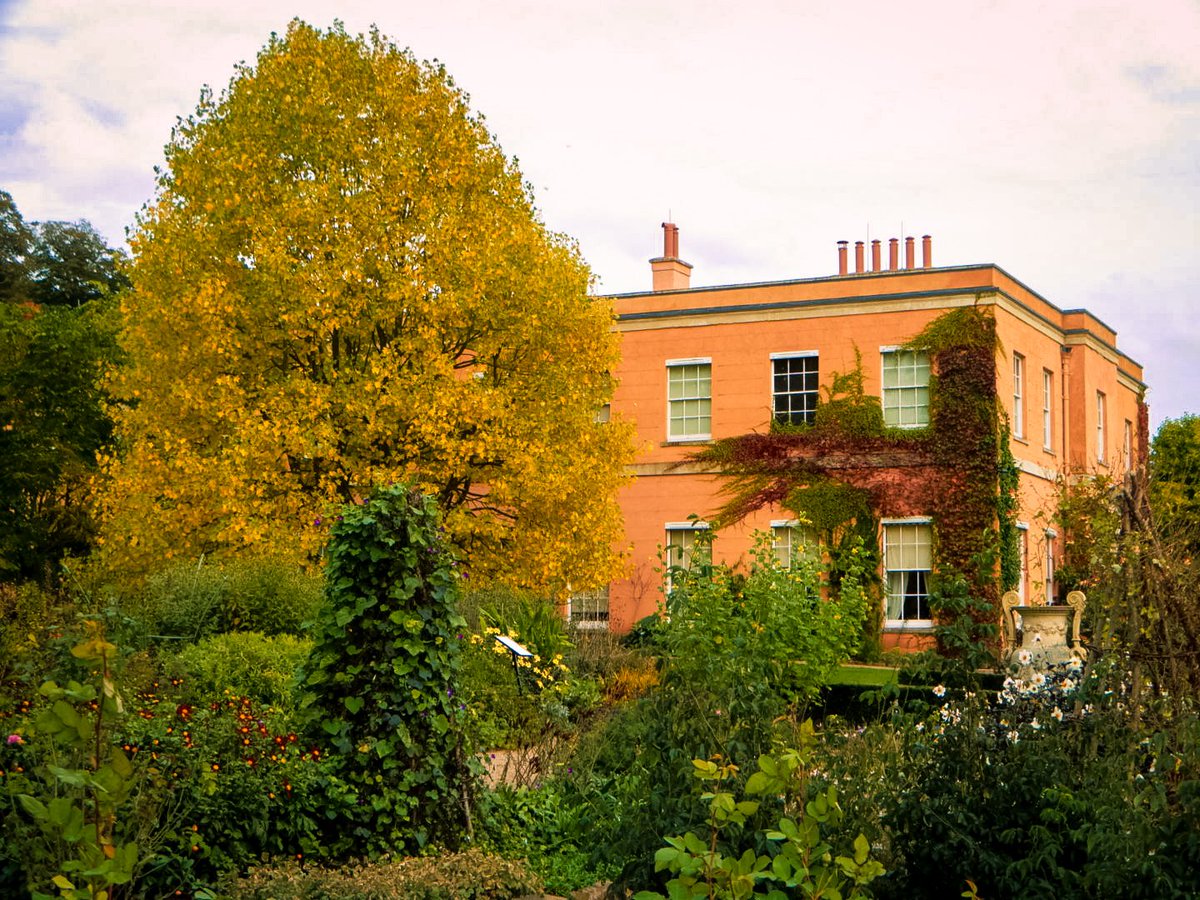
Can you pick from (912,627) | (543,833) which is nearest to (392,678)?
(543,833)

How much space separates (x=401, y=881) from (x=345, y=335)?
1358 cm

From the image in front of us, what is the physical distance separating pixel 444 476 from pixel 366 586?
1063cm

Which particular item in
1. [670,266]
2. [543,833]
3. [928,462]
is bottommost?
[543,833]

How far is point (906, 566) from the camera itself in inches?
988

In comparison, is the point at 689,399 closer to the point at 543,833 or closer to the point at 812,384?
the point at 812,384

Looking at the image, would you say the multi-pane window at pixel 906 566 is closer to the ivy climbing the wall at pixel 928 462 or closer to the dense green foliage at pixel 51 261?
the ivy climbing the wall at pixel 928 462

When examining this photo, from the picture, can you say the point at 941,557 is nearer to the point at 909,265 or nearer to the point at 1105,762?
the point at 909,265

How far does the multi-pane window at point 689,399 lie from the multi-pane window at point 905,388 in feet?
12.0

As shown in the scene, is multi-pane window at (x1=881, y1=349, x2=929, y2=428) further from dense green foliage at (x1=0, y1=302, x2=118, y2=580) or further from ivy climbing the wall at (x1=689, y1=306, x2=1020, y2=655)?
dense green foliage at (x1=0, y1=302, x2=118, y2=580)

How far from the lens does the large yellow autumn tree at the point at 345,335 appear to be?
691 inches

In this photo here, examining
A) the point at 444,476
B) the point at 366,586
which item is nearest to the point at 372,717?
the point at 366,586

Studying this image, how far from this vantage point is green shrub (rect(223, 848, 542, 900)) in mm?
6039

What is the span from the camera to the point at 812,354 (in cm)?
2636

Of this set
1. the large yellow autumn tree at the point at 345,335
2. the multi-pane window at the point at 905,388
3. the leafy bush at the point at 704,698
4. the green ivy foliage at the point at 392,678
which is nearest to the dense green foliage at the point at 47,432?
the large yellow autumn tree at the point at 345,335
